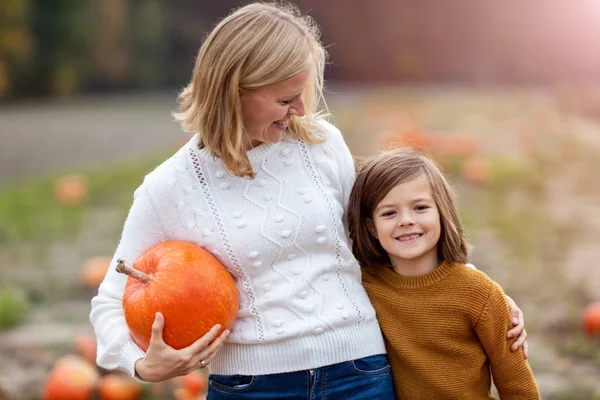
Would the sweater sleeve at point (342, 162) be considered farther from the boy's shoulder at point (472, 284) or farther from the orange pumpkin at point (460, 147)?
the orange pumpkin at point (460, 147)

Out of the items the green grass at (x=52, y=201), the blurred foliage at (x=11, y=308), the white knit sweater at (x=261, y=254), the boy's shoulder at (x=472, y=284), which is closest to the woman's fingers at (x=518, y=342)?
the boy's shoulder at (x=472, y=284)

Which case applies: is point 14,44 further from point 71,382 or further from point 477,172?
point 71,382

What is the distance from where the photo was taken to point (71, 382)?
12.3 ft

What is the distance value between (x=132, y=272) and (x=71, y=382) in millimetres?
1675

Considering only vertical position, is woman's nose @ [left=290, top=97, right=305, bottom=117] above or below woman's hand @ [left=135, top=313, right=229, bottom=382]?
above

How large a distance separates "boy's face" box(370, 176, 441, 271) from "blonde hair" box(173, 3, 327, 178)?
0.39 meters

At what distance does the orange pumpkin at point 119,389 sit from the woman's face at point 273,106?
1818 mm

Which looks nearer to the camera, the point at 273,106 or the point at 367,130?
the point at 273,106

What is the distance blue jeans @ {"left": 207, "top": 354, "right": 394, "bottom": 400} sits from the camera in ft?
7.84

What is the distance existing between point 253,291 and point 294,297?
0.38 feet

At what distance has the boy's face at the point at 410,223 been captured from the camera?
2.48 metres

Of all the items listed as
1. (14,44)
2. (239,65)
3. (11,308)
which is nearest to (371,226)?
(239,65)

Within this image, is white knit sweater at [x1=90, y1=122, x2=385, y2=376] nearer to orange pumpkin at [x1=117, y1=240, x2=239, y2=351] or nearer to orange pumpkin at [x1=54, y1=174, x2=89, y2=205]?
orange pumpkin at [x1=117, y1=240, x2=239, y2=351]

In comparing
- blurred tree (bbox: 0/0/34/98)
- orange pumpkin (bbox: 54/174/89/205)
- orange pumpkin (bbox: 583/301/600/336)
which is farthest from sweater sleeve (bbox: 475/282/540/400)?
blurred tree (bbox: 0/0/34/98)
